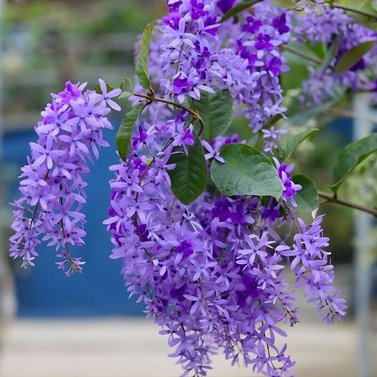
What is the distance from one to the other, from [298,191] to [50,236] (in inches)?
13.7

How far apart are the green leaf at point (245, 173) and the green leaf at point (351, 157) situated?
0.82 ft

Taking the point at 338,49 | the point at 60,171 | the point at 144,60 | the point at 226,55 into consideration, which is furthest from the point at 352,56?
the point at 60,171

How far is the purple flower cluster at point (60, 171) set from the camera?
1.01m

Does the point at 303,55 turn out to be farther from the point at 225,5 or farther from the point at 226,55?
the point at 226,55

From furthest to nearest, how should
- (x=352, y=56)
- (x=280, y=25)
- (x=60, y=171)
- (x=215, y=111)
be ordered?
(x=352, y=56) < (x=280, y=25) < (x=215, y=111) < (x=60, y=171)

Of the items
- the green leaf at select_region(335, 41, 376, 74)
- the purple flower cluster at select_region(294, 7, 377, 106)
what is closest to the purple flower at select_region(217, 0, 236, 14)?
the purple flower cluster at select_region(294, 7, 377, 106)

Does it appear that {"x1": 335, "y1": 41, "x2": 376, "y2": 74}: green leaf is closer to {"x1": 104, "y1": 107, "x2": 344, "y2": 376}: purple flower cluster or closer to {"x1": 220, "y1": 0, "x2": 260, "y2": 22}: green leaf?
{"x1": 220, "y1": 0, "x2": 260, "y2": 22}: green leaf

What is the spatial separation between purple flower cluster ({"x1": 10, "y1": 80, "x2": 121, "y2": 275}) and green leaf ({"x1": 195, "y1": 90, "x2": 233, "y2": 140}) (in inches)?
7.7

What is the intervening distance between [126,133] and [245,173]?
0.16 meters

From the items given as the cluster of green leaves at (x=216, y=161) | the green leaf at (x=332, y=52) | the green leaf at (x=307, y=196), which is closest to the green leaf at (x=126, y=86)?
the cluster of green leaves at (x=216, y=161)

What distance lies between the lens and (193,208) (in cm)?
120

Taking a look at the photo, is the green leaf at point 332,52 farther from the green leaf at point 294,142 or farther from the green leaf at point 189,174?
the green leaf at point 189,174

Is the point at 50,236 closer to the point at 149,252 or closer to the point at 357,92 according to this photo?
the point at 149,252

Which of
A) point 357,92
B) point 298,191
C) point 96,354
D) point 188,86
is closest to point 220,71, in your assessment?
point 188,86
